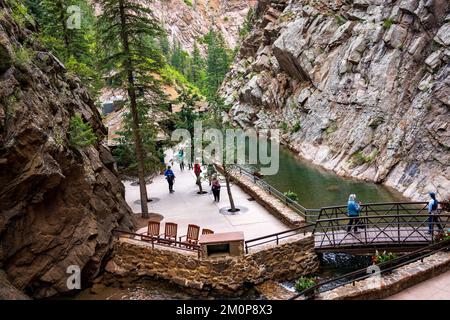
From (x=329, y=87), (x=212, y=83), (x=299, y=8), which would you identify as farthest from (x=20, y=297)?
(x=212, y=83)

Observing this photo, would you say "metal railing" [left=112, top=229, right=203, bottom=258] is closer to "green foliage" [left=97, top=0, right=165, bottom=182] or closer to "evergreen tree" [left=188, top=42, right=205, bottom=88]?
"green foliage" [left=97, top=0, right=165, bottom=182]

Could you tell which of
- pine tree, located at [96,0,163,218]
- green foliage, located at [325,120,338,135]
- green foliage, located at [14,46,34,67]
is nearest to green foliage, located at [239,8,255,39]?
green foliage, located at [325,120,338,135]

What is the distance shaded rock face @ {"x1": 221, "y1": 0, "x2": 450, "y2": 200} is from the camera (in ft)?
90.0

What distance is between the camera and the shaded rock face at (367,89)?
90.0 feet

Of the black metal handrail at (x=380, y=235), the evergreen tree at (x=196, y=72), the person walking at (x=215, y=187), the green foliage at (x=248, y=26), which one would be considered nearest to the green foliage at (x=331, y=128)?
the person walking at (x=215, y=187)

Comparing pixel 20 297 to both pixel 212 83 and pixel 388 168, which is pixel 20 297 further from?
pixel 212 83

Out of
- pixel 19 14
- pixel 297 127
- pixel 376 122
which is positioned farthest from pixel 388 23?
pixel 19 14

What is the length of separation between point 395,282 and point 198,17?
506 ft

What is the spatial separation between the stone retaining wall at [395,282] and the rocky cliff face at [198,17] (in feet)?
422

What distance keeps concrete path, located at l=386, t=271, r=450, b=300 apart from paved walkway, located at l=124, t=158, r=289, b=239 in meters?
7.47

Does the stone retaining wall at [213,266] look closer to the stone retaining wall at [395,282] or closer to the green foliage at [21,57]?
the stone retaining wall at [395,282]

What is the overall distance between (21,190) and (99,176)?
501 cm

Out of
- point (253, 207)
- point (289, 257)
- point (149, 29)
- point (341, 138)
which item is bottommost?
point (289, 257)
